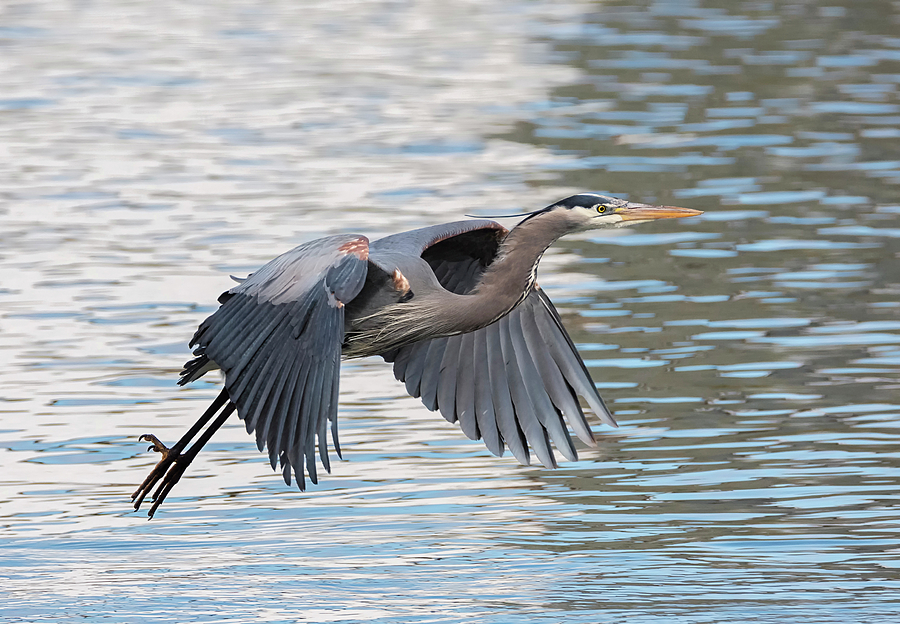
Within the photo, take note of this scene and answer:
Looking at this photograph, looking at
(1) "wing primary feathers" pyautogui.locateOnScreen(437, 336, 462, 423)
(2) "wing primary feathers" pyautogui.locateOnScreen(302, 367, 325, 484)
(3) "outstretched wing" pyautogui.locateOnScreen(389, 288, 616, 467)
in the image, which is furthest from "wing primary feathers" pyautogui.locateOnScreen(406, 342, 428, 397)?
(2) "wing primary feathers" pyautogui.locateOnScreen(302, 367, 325, 484)

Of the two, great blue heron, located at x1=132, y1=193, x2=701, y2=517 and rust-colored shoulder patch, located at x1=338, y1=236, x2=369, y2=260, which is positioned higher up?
rust-colored shoulder patch, located at x1=338, y1=236, x2=369, y2=260

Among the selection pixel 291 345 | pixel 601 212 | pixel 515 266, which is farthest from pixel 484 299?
pixel 291 345

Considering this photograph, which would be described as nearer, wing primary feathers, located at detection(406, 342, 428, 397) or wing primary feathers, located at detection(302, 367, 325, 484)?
wing primary feathers, located at detection(302, 367, 325, 484)

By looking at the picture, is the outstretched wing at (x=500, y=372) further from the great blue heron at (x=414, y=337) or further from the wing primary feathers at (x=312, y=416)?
the wing primary feathers at (x=312, y=416)

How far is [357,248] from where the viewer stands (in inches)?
288

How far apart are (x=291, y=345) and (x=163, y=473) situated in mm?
1429

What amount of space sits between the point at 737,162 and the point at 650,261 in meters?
3.65

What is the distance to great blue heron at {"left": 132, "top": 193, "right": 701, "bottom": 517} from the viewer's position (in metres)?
6.93

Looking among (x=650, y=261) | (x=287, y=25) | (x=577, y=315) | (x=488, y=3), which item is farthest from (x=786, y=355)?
(x=488, y=3)

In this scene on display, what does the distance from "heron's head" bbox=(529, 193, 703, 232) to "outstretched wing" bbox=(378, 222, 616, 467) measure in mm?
623

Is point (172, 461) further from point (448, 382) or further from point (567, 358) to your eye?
point (567, 358)

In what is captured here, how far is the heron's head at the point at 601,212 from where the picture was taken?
7.77 m

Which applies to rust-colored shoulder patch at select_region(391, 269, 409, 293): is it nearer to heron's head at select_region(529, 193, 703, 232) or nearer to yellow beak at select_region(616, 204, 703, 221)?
heron's head at select_region(529, 193, 703, 232)

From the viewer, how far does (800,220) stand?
14047 millimetres
